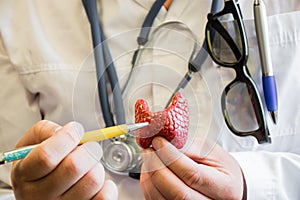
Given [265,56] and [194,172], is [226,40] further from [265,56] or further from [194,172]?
[194,172]

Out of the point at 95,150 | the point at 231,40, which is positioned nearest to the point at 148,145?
the point at 95,150

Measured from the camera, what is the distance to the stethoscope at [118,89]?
51 centimetres

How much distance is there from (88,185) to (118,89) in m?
0.13

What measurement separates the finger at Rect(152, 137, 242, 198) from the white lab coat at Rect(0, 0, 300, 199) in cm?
7

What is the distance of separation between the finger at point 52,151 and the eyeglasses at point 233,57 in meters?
0.22

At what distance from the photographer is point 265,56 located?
593 millimetres

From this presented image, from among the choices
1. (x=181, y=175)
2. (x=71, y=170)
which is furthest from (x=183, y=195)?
(x=71, y=170)

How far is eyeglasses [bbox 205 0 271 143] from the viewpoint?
0.59 m

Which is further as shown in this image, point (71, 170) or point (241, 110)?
point (241, 110)

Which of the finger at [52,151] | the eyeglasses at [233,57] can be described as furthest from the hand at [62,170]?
the eyeglasses at [233,57]

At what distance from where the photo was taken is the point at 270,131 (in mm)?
647

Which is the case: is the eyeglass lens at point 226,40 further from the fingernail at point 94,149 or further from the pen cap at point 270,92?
the fingernail at point 94,149

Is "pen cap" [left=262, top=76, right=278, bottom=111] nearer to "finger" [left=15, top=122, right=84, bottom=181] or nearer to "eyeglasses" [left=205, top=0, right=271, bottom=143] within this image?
"eyeglasses" [left=205, top=0, right=271, bottom=143]

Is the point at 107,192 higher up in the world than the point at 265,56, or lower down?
lower down
